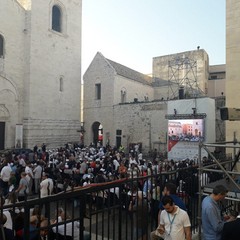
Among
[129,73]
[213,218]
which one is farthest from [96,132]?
[213,218]

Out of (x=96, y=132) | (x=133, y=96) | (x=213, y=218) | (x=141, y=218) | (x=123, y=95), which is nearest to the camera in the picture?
(x=213, y=218)

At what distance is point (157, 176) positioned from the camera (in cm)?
511

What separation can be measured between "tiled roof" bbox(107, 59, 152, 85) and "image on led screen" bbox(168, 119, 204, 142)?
10.7m

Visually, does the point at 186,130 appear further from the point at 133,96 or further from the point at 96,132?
the point at 96,132

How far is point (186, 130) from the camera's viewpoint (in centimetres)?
2350

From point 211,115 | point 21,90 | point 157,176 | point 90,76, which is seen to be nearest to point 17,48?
A: point 21,90

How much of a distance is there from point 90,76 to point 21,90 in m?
9.21

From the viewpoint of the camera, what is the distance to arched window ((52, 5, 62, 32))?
30.1m

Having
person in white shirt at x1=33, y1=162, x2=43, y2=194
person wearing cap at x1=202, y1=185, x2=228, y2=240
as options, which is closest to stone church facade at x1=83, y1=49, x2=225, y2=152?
person in white shirt at x1=33, y1=162, x2=43, y2=194

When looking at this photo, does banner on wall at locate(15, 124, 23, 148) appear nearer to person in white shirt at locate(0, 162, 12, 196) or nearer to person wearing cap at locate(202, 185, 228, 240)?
person in white shirt at locate(0, 162, 12, 196)

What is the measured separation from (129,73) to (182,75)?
8311 mm

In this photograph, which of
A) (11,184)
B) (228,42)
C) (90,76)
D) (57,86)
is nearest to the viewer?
(11,184)

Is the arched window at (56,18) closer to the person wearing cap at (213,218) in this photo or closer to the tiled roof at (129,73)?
the tiled roof at (129,73)

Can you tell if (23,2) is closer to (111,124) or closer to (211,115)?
(111,124)
